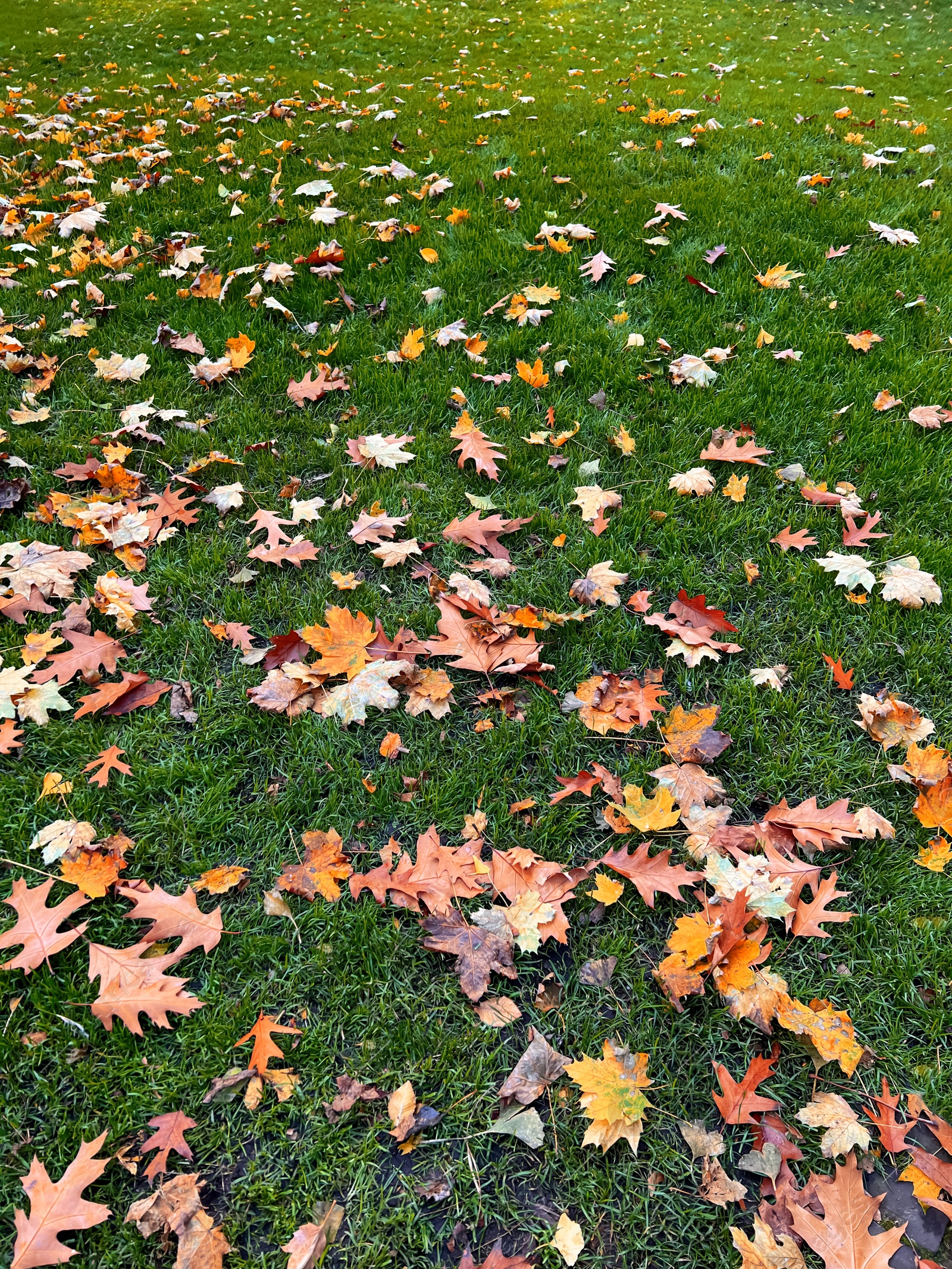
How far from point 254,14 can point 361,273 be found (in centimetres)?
1105

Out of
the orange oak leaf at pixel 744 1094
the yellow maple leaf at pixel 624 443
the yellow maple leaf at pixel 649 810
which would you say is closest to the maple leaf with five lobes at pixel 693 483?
the yellow maple leaf at pixel 624 443

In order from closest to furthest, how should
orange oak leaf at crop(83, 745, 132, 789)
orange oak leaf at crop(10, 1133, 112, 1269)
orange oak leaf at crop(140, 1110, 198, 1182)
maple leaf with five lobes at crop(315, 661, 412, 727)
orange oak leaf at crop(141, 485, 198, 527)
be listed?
orange oak leaf at crop(10, 1133, 112, 1269)
orange oak leaf at crop(140, 1110, 198, 1182)
orange oak leaf at crop(83, 745, 132, 789)
maple leaf with five lobes at crop(315, 661, 412, 727)
orange oak leaf at crop(141, 485, 198, 527)

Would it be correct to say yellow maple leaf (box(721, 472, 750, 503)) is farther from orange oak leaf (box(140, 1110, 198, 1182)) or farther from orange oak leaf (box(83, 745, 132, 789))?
orange oak leaf (box(140, 1110, 198, 1182))

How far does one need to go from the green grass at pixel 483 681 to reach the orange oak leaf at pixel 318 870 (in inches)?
2.0

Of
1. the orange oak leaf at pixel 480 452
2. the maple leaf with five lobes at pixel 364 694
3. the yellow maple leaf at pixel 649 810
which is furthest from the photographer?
the orange oak leaf at pixel 480 452

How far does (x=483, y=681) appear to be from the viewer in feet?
7.63

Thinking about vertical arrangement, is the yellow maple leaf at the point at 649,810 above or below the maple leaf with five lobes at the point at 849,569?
below

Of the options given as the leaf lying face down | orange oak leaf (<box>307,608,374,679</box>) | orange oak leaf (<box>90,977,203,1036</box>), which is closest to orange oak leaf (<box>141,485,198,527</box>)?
orange oak leaf (<box>307,608,374,679</box>)

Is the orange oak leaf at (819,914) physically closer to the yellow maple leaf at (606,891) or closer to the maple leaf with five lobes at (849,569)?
the yellow maple leaf at (606,891)

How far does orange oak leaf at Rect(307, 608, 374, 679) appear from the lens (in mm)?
2295

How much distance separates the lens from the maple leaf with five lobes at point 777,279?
155 inches

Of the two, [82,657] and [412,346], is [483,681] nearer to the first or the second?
[82,657]

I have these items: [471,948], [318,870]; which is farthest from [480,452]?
[471,948]

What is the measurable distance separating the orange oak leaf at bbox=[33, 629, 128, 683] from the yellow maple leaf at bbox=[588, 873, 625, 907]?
5.61ft
